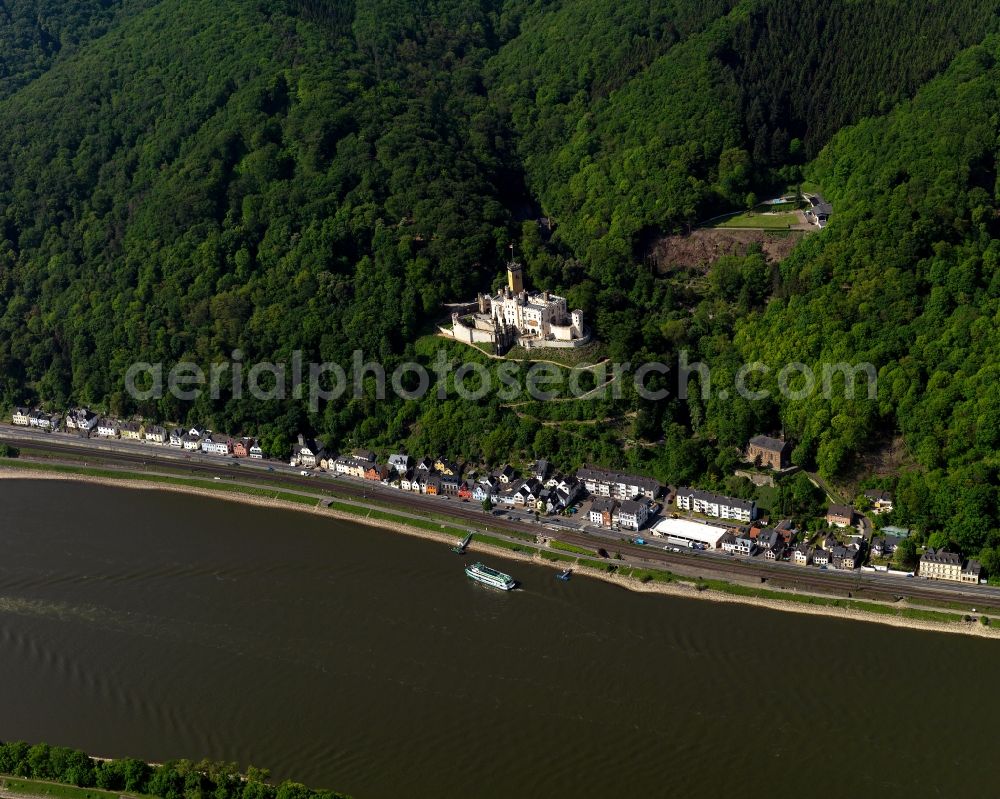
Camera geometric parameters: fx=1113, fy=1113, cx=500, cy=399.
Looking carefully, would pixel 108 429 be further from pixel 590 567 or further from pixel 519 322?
pixel 590 567

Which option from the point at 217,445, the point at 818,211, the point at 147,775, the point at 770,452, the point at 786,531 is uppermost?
the point at 818,211

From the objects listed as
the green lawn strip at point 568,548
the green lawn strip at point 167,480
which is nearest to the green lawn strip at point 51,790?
the green lawn strip at point 568,548

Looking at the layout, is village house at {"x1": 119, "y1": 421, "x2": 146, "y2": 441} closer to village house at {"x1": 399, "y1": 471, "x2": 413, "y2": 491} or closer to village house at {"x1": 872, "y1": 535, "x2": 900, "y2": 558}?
village house at {"x1": 399, "y1": 471, "x2": 413, "y2": 491}

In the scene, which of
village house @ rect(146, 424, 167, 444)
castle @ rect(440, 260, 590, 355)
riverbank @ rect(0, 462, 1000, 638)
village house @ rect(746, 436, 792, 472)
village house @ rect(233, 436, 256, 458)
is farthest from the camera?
village house @ rect(146, 424, 167, 444)

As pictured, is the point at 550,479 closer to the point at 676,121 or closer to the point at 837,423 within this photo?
the point at 837,423

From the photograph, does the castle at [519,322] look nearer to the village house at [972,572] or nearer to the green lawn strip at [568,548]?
the green lawn strip at [568,548]

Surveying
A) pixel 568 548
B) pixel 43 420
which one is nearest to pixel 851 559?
pixel 568 548

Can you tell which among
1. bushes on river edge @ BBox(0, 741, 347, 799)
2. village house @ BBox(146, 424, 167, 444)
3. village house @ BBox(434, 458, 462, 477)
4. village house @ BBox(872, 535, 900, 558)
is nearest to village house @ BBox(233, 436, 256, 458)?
village house @ BBox(146, 424, 167, 444)
